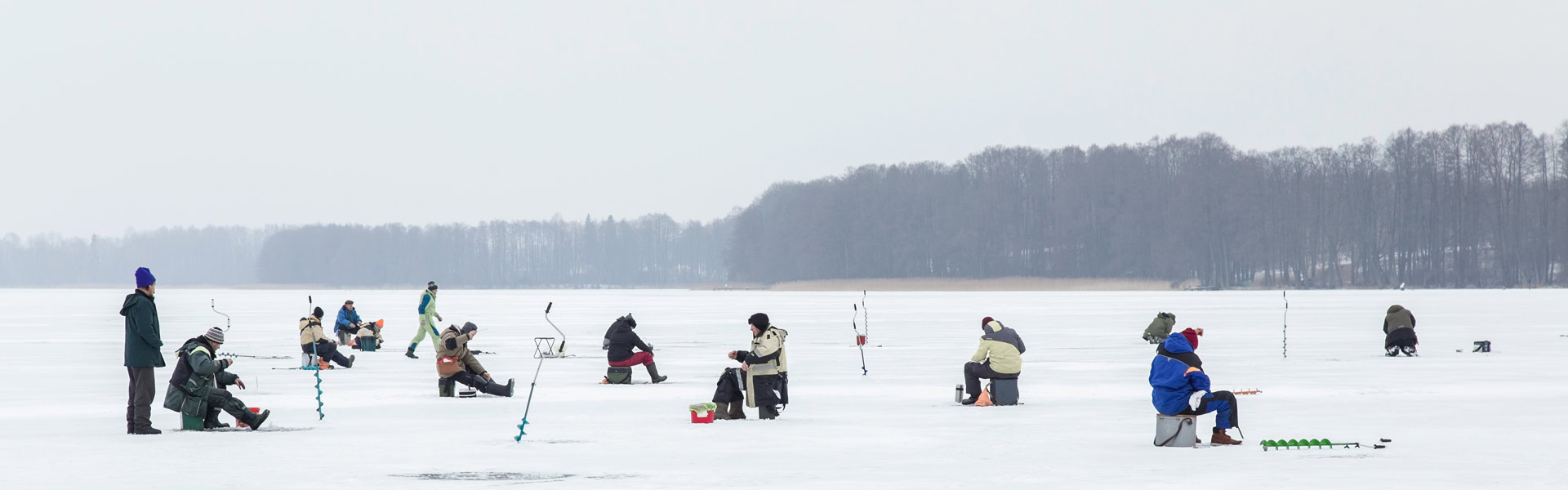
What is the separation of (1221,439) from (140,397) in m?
8.84

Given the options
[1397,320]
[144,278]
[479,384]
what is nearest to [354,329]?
[479,384]

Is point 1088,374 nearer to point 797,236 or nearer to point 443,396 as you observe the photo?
point 443,396

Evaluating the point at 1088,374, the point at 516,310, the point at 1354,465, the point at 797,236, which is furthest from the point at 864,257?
the point at 1354,465

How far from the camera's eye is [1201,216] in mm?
125312

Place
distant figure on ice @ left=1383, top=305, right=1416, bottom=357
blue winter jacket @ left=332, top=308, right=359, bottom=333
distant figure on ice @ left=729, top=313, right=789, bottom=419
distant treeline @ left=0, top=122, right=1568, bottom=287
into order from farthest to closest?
distant treeline @ left=0, top=122, right=1568, bottom=287 → blue winter jacket @ left=332, top=308, right=359, bottom=333 → distant figure on ice @ left=1383, top=305, right=1416, bottom=357 → distant figure on ice @ left=729, top=313, right=789, bottom=419

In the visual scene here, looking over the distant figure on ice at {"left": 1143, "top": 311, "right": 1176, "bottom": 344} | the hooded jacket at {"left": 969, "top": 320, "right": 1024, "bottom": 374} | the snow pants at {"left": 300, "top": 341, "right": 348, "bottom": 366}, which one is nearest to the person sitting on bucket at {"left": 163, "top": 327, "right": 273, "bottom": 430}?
the hooded jacket at {"left": 969, "top": 320, "right": 1024, "bottom": 374}

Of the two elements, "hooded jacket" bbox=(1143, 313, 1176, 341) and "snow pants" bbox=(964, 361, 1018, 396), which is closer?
"snow pants" bbox=(964, 361, 1018, 396)

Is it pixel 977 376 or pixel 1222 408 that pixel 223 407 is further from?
pixel 1222 408

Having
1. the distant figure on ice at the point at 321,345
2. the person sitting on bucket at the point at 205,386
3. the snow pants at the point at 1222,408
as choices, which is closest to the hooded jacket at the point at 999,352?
the snow pants at the point at 1222,408

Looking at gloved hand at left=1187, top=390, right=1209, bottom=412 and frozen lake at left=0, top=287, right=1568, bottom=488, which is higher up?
gloved hand at left=1187, top=390, right=1209, bottom=412

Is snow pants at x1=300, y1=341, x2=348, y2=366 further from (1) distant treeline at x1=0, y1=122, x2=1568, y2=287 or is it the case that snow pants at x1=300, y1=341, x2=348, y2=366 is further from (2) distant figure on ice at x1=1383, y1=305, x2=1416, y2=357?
(1) distant treeline at x1=0, y1=122, x2=1568, y2=287

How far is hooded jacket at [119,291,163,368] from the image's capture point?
44.1ft

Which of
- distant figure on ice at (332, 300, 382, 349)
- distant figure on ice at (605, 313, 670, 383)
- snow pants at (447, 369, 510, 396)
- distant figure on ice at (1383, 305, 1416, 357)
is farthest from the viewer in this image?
distant figure on ice at (332, 300, 382, 349)

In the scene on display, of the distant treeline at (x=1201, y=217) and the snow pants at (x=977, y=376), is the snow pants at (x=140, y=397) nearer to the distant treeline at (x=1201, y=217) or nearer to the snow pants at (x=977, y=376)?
the snow pants at (x=977, y=376)
